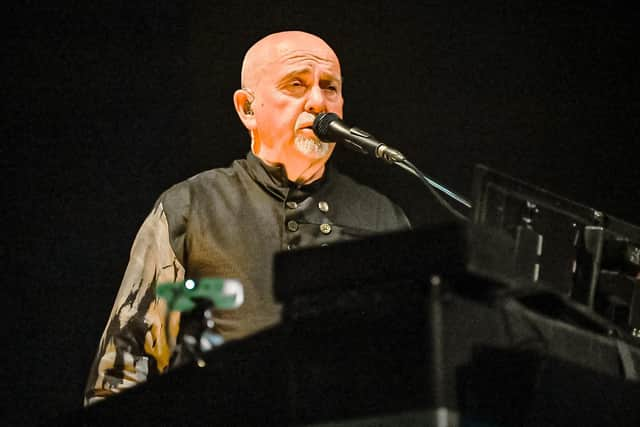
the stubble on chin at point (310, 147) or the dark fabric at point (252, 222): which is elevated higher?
the stubble on chin at point (310, 147)

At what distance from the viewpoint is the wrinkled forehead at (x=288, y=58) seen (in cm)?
242

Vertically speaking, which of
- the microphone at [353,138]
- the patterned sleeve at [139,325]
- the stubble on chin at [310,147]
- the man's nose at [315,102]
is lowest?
the patterned sleeve at [139,325]

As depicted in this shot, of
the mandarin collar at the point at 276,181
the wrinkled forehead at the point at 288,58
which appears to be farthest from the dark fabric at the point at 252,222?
the wrinkled forehead at the point at 288,58

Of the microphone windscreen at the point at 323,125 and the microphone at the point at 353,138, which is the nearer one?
the microphone at the point at 353,138

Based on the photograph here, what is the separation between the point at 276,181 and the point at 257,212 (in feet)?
0.32

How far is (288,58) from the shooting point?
2424mm

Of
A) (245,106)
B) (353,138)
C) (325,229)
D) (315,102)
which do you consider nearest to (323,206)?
(325,229)

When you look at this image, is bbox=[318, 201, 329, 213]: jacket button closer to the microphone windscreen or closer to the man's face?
the man's face

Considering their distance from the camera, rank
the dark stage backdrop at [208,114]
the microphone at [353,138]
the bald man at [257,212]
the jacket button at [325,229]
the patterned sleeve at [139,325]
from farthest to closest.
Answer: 1. the dark stage backdrop at [208,114]
2. the jacket button at [325,229]
3. the bald man at [257,212]
4. the patterned sleeve at [139,325]
5. the microphone at [353,138]

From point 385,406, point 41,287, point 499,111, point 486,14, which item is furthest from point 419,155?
point 385,406

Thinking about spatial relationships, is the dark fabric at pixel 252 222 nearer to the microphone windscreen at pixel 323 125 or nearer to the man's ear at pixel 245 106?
the man's ear at pixel 245 106

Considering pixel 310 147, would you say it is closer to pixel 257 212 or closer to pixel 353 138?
pixel 257 212

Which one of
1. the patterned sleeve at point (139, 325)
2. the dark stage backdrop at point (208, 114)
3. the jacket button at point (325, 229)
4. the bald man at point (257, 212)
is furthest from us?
the dark stage backdrop at point (208, 114)

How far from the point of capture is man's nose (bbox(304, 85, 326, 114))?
2.37 m
